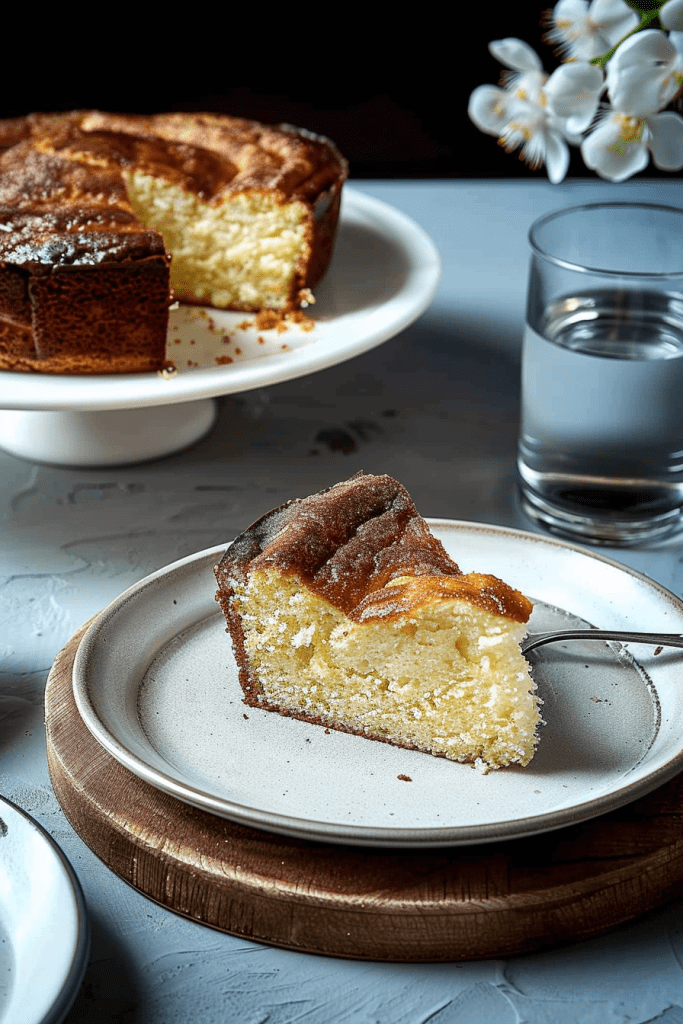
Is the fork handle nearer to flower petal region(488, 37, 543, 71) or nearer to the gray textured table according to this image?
the gray textured table

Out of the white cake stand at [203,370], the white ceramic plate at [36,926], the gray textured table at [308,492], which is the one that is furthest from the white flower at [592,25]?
the white ceramic plate at [36,926]

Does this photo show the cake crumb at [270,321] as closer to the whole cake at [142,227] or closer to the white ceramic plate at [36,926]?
the whole cake at [142,227]

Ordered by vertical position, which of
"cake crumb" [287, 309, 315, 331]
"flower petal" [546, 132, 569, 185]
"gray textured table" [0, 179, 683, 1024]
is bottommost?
"gray textured table" [0, 179, 683, 1024]

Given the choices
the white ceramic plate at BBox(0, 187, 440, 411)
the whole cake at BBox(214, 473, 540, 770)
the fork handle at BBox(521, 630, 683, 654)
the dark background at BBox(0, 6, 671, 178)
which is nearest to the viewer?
the whole cake at BBox(214, 473, 540, 770)

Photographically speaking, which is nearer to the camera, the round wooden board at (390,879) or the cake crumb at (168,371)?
the round wooden board at (390,879)

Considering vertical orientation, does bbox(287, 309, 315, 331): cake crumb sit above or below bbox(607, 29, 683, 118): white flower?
below

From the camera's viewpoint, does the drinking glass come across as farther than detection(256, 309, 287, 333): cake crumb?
No

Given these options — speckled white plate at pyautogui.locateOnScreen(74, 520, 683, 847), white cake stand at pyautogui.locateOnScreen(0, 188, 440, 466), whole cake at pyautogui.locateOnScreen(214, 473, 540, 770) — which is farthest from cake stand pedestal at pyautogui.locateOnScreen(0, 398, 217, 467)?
whole cake at pyautogui.locateOnScreen(214, 473, 540, 770)
